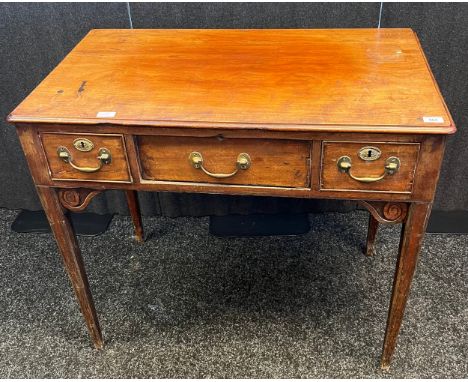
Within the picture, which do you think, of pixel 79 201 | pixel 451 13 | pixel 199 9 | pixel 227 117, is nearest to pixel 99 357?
pixel 79 201

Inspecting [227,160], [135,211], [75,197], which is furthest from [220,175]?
[135,211]

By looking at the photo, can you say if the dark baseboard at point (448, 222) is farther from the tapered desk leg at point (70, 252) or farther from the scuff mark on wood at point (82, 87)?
the scuff mark on wood at point (82, 87)

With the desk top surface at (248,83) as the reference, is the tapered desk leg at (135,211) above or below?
below

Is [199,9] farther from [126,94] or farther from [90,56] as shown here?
[126,94]

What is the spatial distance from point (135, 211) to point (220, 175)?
2.54 ft

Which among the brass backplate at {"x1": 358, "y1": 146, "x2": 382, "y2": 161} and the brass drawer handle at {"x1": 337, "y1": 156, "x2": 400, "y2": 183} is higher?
the brass backplate at {"x1": 358, "y1": 146, "x2": 382, "y2": 161}

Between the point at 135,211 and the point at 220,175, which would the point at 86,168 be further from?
the point at 135,211

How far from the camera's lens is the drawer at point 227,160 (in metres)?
Answer: 1.17

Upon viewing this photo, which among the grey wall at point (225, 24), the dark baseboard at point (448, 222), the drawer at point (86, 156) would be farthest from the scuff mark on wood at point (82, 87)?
the dark baseboard at point (448, 222)

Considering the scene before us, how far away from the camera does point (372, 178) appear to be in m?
1.16

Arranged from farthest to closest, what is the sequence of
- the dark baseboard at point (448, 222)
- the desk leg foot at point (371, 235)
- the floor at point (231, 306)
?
1. the dark baseboard at point (448, 222)
2. the desk leg foot at point (371, 235)
3. the floor at point (231, 306)

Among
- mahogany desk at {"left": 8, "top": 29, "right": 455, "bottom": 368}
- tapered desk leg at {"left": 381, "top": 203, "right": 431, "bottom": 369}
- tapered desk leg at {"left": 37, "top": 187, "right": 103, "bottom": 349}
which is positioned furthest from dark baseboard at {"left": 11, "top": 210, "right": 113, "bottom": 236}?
tapered desk leg at {"left": 381, "top": 203, "right": 431, "bottom": 369}

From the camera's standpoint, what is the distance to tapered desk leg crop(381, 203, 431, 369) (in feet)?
3.96

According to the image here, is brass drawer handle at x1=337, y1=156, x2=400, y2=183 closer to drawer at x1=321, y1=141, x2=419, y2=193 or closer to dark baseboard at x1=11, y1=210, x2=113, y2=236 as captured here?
drawer at x1=321, y1=141, x2=419, y2=193
